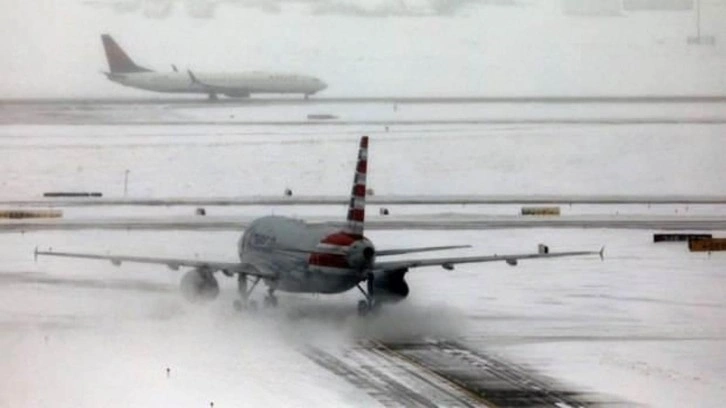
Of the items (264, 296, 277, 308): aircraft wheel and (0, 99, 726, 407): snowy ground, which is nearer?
(0, 99, 726, 407): snowy ground

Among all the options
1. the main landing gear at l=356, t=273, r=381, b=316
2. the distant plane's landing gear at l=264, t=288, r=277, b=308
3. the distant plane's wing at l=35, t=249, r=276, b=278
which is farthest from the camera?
the distant plane's landing gear at l=264, t=288, r=277, b=308

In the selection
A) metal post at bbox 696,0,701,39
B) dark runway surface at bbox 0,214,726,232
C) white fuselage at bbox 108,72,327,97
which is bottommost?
dark runway surface at bbox 0,214,726,232

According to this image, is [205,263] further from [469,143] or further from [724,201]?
[724,201]

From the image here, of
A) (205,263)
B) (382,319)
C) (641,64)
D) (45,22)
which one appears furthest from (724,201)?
(45,22)

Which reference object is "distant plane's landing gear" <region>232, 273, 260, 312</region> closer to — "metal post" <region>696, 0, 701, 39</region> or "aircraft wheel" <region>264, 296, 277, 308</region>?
"aircraft wheel" <region>264, 296, 277, 308</region>

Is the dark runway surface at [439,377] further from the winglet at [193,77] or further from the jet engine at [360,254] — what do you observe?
the winglet at [193,77]

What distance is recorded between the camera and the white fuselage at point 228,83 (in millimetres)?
17000

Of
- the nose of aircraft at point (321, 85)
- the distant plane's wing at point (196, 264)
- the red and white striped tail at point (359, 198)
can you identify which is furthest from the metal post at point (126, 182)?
the red and white striped tail at point (359, 198)

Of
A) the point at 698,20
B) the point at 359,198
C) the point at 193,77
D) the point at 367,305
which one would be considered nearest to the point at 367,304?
the point at 367,305

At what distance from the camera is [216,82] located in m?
17.2

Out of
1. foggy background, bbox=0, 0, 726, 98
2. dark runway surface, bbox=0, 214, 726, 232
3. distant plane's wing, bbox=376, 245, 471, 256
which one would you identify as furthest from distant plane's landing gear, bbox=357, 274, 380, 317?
foggy background, bbox=0, 0, 726, 98

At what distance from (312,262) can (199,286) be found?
104 cm

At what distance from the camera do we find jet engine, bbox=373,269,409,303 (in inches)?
611

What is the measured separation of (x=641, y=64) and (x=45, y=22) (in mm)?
5156
